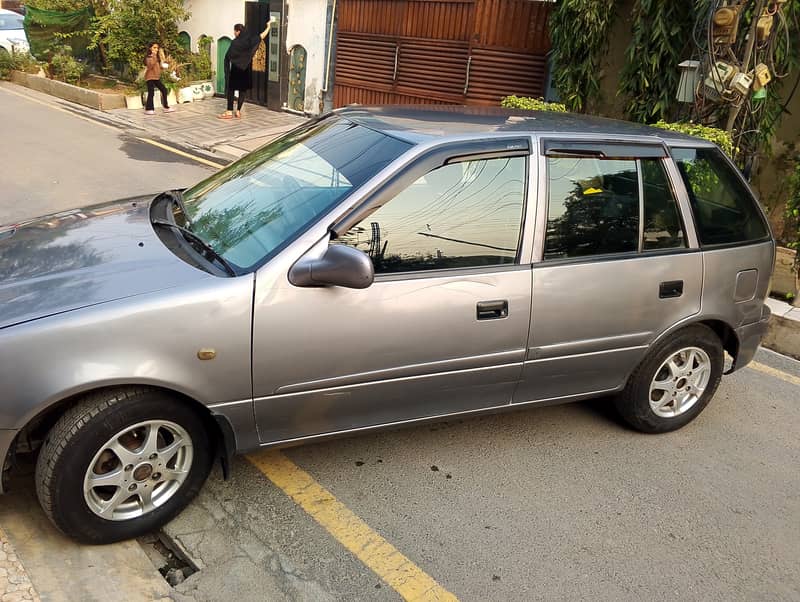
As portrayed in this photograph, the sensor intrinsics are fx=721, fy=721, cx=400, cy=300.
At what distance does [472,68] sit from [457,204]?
856 centimetres

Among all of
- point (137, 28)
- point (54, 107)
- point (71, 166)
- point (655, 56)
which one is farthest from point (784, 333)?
point (137, 28)

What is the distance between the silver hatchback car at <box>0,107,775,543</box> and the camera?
2.70m

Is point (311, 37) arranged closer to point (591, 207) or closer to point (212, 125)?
point (212, 125)

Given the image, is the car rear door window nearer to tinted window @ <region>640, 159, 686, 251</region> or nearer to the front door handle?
tinted window @ <region>640, 159, 686, 251</region>

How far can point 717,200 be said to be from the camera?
396cm

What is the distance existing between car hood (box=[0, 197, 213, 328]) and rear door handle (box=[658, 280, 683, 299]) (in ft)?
7.42

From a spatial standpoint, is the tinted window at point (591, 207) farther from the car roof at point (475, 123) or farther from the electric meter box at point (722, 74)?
the electric meter box at point (722, 74)

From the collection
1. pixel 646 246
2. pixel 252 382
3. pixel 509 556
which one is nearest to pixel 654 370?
pixel 646 246

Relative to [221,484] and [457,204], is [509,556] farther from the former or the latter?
[457,204]

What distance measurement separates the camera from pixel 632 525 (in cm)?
332

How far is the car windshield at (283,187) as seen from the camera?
3.10 metres

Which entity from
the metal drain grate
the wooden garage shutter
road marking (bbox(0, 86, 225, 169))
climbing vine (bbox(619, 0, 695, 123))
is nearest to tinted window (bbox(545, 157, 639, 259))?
the metal drain grate

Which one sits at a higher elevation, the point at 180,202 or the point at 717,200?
the point at 717,200

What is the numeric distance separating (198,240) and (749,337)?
122 inches
